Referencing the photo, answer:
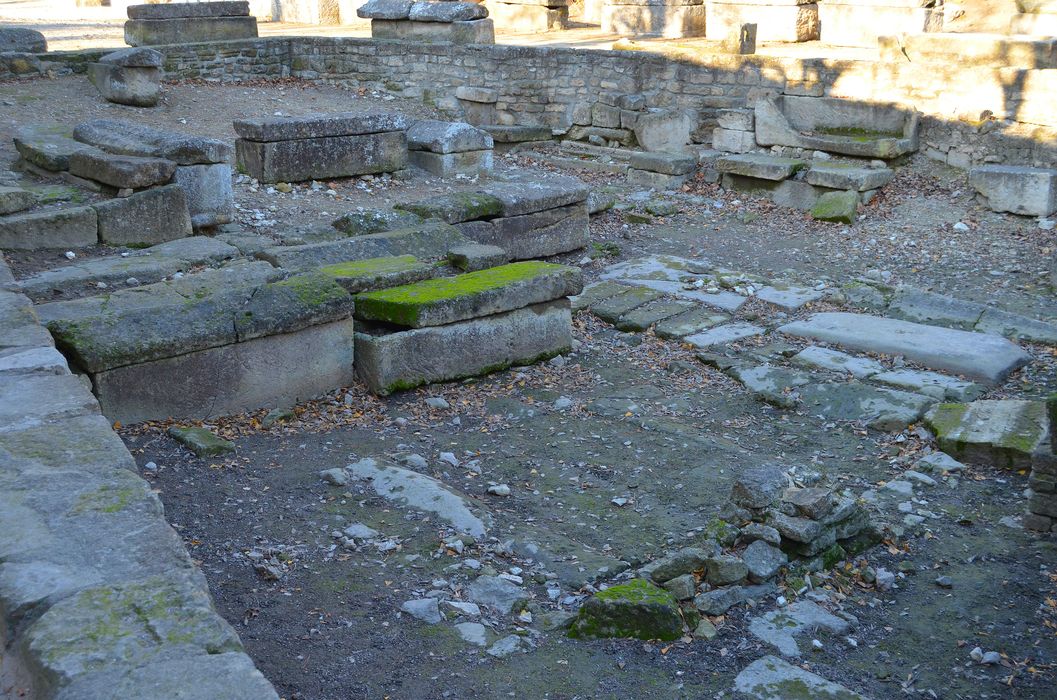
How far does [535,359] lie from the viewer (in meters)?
6.89

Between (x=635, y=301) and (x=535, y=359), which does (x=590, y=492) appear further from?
(x=635, y=301)

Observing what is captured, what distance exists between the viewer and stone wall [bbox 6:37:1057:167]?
10094mm

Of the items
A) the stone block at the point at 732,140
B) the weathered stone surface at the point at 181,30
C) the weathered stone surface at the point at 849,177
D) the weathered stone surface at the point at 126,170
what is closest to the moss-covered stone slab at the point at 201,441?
the weathered stone surface at the point at 126,170

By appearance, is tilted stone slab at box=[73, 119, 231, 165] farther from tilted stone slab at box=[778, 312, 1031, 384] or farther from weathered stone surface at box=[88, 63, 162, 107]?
tilted stone slab at box=[778, 312, 1031, 384]

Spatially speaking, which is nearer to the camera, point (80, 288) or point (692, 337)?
point (80, 288)

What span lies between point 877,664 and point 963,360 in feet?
11.4

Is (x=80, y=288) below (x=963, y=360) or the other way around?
the other way around

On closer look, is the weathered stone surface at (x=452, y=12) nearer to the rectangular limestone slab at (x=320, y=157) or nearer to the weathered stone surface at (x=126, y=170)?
the rectangular limestone slab at (x=320, y=157)

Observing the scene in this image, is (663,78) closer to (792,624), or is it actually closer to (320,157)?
(320,157)

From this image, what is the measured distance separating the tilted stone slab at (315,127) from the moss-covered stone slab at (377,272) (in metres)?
2.87

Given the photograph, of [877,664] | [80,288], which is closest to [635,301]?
[80,288]

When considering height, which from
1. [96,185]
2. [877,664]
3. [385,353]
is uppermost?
[96,185]

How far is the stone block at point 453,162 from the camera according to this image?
10180 mm

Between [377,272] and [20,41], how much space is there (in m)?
7.97
